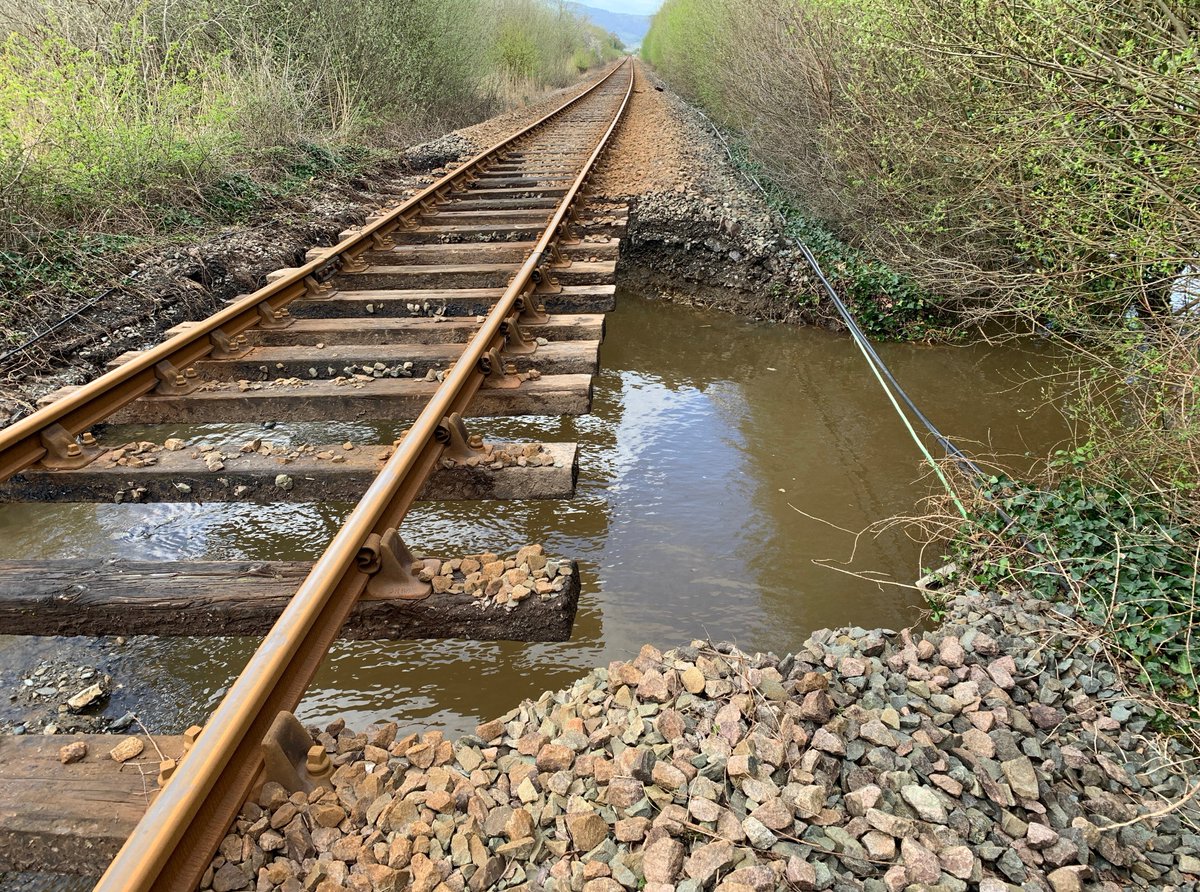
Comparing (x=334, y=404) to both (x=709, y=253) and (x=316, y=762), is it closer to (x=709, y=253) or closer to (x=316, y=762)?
(x=316, y=762)

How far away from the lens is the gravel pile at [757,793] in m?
1.58

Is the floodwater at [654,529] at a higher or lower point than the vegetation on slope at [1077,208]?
lower

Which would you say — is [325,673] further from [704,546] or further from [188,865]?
[704,546]

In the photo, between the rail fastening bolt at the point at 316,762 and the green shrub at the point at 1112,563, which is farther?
the green shrub at the point at 1112,563

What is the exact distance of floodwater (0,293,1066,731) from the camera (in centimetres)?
285

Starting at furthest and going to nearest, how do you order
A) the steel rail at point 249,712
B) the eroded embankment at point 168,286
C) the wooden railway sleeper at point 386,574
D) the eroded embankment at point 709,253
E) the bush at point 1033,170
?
the eroded embankment at point 709,253, the eroded embankment at point 168,286, the bush at point 1033,170, the wooden railway sleeper at point 386,574, the steel rail at point 249,712

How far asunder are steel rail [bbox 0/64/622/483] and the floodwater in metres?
0.65

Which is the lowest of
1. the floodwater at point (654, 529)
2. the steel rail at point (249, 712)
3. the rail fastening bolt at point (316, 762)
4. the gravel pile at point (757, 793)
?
the floodwater at point (654, 529)

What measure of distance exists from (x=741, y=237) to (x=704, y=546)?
442 cm

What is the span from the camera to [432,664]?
290cm

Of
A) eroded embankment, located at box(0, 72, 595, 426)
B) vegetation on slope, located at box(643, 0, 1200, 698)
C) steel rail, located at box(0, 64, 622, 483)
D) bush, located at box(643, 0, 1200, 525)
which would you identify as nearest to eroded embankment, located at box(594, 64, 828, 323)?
bush, located at box(643, 0, 1200, 525)

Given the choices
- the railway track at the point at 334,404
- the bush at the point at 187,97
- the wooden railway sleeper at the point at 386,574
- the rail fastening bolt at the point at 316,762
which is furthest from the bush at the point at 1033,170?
the bush at the point at 187,97

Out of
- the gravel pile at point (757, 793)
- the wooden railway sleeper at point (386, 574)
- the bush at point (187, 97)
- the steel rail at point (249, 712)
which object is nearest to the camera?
the steel rail at point (249, 712)

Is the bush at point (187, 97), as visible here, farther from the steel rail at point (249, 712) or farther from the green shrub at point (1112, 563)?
the green shrub at point (1112, 563)
